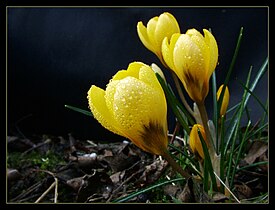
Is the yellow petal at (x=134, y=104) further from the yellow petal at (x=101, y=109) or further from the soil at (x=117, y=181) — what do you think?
the soil at (x=117, y=181)

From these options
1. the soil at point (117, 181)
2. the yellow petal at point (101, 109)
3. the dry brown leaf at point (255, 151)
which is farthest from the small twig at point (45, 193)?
the dry brown leaf at point (255, 151)

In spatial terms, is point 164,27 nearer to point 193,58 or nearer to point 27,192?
point 193,58

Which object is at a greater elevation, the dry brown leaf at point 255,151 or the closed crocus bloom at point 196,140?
the closed crocus bloom at point 196,140

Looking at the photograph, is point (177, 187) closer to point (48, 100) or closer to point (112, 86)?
point (112, 86)

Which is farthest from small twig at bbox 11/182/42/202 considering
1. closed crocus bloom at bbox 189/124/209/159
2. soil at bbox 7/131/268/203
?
closed crocus bloom at bbox 189/124/209/159

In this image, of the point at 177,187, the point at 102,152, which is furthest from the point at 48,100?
the point at 177,187

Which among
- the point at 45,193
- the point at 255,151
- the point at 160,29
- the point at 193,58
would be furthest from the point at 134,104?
the point at 255,151

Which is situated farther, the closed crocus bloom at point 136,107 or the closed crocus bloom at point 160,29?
the closed crocus bloom at point 160,29
